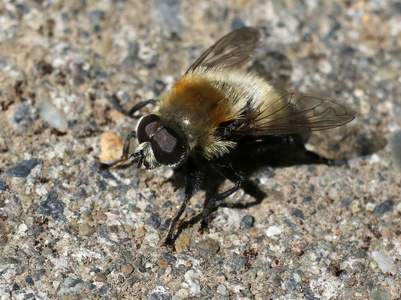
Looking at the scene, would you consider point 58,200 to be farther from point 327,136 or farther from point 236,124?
point 327,136

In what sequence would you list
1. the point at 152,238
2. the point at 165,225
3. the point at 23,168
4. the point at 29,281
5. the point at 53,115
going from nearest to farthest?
the point at 29,281 → the point at 152,238 → the point at 165,225 → the point at 23,168 → the point at 53,115

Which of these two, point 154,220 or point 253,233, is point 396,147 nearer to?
point 253,233

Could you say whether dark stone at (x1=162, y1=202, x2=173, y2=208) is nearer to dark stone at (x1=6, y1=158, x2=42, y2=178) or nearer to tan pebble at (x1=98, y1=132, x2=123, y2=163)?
tan pebble at (x1=98, y1=132, x2=123, y2=163)

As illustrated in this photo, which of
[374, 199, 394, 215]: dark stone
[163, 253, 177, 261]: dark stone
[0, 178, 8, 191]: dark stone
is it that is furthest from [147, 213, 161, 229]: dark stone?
[374, 199, 394, 215]: dark stone

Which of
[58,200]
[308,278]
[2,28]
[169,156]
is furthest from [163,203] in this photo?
[2,28]

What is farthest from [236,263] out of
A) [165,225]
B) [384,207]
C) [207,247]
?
[384,207]

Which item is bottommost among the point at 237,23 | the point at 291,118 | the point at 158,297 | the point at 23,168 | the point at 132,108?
the point at 158,297

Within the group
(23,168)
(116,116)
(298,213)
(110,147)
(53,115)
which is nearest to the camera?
(23,168)

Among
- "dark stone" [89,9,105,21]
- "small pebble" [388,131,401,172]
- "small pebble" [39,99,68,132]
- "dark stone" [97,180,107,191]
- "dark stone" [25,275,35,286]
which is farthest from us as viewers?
"dark stone" [89,9,105,21]
